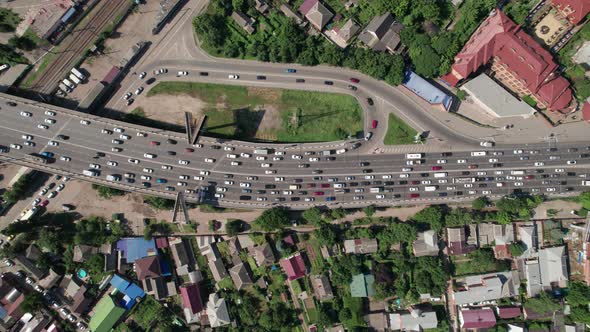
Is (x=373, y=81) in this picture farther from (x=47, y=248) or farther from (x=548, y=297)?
(x=47, y=248)

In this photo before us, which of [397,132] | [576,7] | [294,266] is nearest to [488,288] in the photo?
[397,132]

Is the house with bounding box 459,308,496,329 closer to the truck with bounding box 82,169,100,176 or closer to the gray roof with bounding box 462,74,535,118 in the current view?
the gray roof with bounding box 462,74,535,118

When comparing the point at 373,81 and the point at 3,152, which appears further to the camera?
the point at 373,81

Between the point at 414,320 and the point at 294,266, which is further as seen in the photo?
the point at 294,266

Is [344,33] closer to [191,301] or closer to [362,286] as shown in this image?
[362,286]

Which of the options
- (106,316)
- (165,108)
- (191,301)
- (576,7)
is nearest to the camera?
(576,7)

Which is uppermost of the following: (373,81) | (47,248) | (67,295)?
(373,81)

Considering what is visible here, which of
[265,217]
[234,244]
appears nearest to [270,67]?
[265,217]
